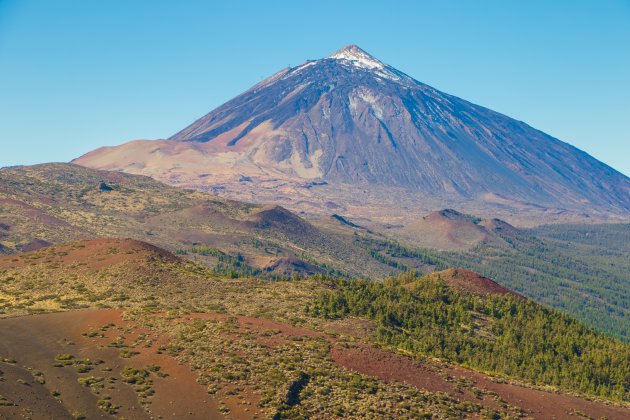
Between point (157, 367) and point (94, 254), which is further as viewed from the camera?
point (94, 254)

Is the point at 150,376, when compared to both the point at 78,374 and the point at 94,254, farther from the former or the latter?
the point at 94,254

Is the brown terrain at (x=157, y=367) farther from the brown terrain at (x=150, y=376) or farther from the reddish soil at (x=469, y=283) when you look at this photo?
the reddish soil at (x=469, y=283)

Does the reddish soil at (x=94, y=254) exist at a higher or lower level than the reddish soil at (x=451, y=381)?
higher

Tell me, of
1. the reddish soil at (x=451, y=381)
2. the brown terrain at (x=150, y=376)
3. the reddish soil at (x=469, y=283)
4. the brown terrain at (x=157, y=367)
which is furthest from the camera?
the reddish soil at (x=469, y=283)

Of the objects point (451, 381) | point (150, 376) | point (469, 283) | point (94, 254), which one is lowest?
point (150, 376)

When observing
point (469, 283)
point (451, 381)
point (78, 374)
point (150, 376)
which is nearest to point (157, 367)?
point (150, 376)

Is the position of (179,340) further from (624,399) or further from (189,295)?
(624,399)

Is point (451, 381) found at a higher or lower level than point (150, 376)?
higher

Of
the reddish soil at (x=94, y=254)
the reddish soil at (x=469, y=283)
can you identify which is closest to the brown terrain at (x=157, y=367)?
the reddish soil at (x=94, y=254)

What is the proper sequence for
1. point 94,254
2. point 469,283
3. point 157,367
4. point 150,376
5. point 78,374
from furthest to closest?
point 469,283 < point 94,254 < point 157,367 < point 150,376 < point 78,374

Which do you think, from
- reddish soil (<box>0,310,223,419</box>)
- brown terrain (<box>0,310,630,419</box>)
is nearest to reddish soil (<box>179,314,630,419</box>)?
brown terrain (<box>0,310,630,419</box>)

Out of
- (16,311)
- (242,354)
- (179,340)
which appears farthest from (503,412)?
(16,311)
